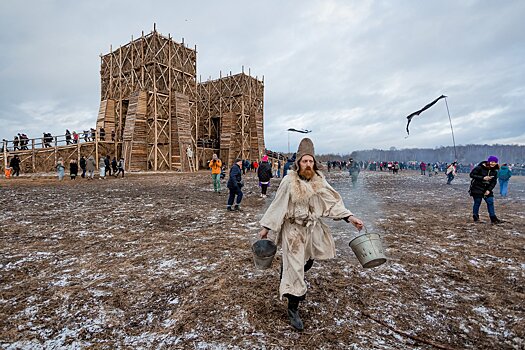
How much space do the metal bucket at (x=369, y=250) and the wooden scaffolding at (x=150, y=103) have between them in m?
24.5

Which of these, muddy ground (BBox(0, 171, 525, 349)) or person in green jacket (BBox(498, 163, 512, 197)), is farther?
person in green jacket (BBox(498, 163, 512, 197))

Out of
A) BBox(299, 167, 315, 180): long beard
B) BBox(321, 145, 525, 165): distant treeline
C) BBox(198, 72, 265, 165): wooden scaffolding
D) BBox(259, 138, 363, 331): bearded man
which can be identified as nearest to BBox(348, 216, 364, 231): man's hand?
BBox(259, 138, 363, 331): bearded man

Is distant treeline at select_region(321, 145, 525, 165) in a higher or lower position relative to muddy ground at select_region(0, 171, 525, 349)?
higher

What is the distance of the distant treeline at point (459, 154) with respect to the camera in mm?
104250

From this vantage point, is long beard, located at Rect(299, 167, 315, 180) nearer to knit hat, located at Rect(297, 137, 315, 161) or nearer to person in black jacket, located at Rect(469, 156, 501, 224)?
knit hat, located at Rect(297, 137, 315, 161)

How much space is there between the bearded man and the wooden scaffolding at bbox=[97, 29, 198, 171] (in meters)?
24.1

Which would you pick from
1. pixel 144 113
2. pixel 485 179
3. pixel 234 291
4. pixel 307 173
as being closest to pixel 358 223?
pixel 307 173

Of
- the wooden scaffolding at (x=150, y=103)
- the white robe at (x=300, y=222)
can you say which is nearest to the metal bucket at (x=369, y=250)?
the white robe at (x=300, y=222)

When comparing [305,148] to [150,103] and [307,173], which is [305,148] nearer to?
[307,173]

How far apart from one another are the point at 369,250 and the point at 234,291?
1811 mm

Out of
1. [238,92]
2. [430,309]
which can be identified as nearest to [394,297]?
[430,309]

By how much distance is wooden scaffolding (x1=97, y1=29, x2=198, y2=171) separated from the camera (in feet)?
80.9

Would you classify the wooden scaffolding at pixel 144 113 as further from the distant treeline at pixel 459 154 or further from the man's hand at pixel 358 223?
the distant treeline at pixel 459 154

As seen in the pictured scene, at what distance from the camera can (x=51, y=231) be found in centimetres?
636
